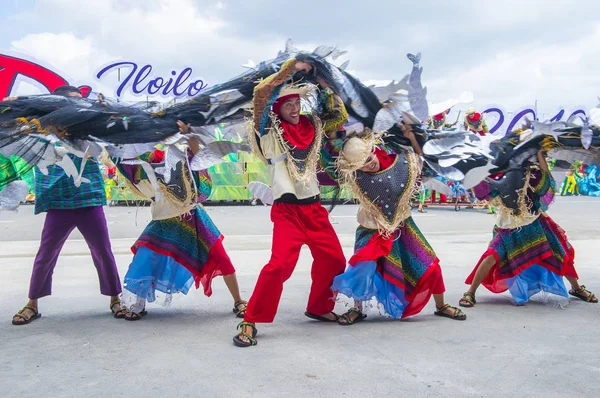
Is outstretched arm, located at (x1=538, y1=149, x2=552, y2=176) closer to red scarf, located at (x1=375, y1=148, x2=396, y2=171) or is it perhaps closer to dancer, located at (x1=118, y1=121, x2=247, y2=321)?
red scarf, located at (x1=375, y1=148, x2=396, y2=171)

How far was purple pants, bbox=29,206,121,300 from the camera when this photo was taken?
Answer: 4.52 m

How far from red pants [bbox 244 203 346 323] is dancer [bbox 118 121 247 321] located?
656mm

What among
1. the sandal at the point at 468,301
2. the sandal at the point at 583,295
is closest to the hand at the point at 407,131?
the sandal at the point at 468,301

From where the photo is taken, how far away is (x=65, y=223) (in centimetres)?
453

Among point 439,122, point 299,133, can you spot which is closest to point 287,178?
point 299,133

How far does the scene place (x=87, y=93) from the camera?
4246mm

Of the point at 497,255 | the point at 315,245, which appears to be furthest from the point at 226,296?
the point at 497,255

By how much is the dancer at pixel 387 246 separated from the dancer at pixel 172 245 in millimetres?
992

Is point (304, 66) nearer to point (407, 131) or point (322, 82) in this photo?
point (322, 82)

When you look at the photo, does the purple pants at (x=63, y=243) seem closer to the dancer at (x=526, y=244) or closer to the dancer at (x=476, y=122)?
the dancer at (x=526, y=244)

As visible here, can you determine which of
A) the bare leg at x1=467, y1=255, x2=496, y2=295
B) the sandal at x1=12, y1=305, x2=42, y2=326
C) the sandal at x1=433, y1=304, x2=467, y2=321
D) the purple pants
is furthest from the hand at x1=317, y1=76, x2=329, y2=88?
the sandal at x1=12, y1=305, x2=42, y2=326

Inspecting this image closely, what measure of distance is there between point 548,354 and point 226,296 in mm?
2820

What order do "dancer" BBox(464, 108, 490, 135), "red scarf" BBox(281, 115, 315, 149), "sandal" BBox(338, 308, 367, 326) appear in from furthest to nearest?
"dancer" BBox(464, 108, 490, 135) < "sandal" BBox(338, 308, 367, 326) < "red scarf" BBox(281, 115, 315, 149)

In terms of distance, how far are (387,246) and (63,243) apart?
7.96 ft
